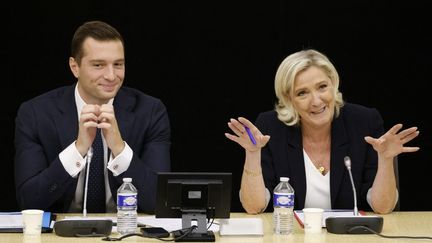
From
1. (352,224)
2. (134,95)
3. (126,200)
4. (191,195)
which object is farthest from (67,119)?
(352,224)

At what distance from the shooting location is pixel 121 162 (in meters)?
4.34

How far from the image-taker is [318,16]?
5641mm

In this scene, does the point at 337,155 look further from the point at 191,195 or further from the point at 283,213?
the point at 191,195

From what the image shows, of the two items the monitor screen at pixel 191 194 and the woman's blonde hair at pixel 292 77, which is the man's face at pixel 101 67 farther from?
the monitor screen at pixel 191 194

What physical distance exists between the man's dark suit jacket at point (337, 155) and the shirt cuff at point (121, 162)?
665mm

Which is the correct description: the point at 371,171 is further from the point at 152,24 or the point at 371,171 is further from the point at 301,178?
the point at 152,24

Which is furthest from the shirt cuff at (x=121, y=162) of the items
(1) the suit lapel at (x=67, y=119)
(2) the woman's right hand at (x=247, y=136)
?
(2) the woman's right hand at (x=247, y=136)

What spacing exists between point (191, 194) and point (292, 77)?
3.42ft

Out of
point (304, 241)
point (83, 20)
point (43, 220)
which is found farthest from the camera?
point (83, 20)

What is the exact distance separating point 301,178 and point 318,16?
4.94 ft

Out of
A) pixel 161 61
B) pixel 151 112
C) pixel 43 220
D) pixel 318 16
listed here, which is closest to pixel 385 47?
pixel 318 16

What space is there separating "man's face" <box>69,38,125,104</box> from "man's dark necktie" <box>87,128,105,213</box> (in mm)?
288

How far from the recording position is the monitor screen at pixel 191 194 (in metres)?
3.77

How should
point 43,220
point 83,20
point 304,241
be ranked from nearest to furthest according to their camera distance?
point 304,241 < point 43,220 < point 83,20
